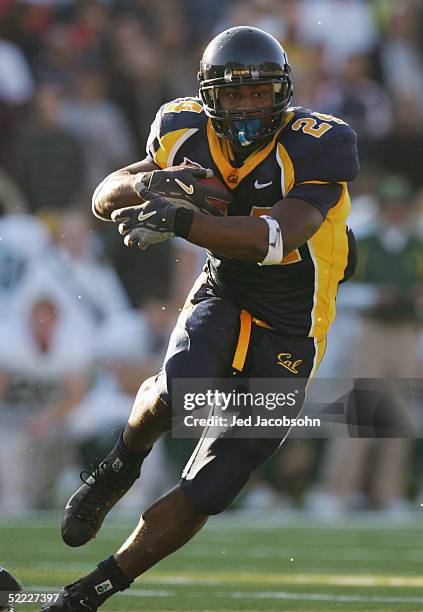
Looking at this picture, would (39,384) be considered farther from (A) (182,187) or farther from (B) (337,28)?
(A) (182,187)

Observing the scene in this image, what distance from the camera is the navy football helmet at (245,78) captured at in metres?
4.46

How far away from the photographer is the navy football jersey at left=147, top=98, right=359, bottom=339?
4453 millimetres

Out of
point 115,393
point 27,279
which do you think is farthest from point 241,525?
point 27,279

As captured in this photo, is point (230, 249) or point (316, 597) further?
point (316, 597)

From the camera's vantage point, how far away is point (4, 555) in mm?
6184

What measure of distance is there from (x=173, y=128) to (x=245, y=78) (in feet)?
1.25

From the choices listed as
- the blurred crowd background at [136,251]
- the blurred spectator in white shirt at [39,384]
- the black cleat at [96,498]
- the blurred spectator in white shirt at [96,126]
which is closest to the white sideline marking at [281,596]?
the black cleat at [96,498]

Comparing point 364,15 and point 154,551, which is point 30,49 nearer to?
point 364,15

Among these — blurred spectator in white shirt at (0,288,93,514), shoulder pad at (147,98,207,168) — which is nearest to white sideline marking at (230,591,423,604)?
shoulder pad at (147,98,207,168)

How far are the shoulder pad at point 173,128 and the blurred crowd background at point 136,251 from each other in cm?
396

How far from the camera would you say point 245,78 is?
176 inches

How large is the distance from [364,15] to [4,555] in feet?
21.0

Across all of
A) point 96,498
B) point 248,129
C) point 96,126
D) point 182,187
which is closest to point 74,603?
point 96,498

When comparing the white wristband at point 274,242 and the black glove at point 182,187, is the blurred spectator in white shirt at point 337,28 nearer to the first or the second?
Result: the black glove at point 182,187
